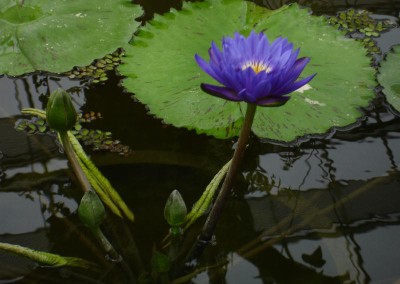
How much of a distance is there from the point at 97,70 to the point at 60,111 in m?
0.77

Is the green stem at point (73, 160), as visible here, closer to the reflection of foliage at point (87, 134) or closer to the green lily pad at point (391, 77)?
the reflection of foliage at point (87, 134)

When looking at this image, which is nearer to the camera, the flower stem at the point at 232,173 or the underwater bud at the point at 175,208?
the flower stem at the point at 232,173

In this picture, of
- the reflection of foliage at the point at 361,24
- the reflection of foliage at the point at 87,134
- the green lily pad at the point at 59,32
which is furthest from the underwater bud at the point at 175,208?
the reflection of foliage at the point at 361,24

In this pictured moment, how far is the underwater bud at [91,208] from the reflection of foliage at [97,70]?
81cm

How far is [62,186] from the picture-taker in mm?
1506

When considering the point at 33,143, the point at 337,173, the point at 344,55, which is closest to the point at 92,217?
the point at 33,143

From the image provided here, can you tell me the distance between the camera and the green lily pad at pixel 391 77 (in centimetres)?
Answer: 171

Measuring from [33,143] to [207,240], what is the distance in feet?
2.21

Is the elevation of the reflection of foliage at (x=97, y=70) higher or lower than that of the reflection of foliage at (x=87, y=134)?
higher

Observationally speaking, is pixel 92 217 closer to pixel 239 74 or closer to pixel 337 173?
pixel 239 74

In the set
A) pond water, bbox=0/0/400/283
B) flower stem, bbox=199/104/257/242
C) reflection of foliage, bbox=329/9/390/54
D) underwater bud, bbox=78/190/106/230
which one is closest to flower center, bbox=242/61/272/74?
flower stem, bbox=199/104/257/242

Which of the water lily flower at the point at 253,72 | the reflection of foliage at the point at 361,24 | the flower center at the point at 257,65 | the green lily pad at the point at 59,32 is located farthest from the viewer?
the reflection of foliage at the point at 361,24

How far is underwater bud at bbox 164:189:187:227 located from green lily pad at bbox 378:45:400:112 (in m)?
0.90

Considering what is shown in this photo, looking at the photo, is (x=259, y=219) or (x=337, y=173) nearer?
(x=259, y=219)
